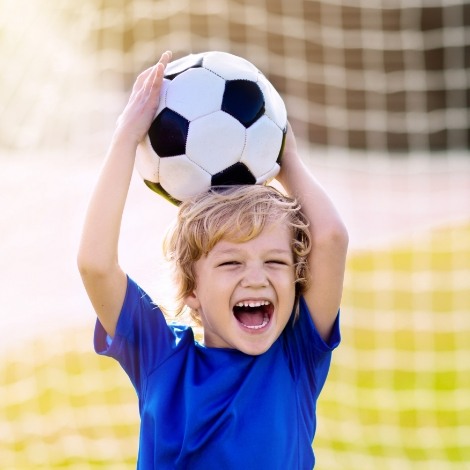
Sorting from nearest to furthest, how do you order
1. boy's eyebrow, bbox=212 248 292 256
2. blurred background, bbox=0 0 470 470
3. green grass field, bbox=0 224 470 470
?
boy's eyebrow, bbox=212 248 292 256, green grass field, bbox=0 224 470 470, blurred background, bbox=0 0 470 470

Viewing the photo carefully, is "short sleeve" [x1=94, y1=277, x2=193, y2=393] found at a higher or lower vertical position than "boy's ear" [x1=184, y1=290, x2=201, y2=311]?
lower

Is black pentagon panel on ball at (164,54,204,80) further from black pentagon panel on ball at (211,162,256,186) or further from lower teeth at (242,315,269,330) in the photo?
lower teeth at (242,315,269,330)

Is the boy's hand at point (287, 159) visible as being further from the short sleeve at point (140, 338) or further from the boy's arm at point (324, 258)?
the short sleeve at point (140, 338)

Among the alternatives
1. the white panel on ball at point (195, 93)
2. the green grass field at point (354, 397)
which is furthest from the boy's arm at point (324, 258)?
the green grass field at point (354, 397)

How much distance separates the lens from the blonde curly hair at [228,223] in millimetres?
1742

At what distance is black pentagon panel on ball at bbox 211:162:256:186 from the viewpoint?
181cm

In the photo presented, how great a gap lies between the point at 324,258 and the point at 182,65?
0.48 metres

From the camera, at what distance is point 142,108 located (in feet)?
5.96

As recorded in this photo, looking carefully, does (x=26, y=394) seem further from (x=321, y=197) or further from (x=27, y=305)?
(x=321, y=197)

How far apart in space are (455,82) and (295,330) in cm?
1000

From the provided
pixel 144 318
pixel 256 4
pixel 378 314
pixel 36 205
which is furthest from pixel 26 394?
pixel 256 4

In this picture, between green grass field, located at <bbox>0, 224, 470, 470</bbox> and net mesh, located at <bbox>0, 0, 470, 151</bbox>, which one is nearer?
green grass field, located at <bbox>0, 224, 470, 470</bbox>

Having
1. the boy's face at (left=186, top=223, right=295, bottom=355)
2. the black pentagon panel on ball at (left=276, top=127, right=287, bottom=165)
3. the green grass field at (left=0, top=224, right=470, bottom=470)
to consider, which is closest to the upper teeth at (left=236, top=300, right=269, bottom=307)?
the boy's face at (left=186, top=223, right=295, bottom=355)

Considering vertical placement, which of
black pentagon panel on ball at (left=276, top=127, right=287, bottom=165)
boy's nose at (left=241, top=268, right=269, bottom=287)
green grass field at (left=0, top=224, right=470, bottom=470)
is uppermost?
black pentagon panel on ball at (left=276, top=127, right=287, bottom=165)
